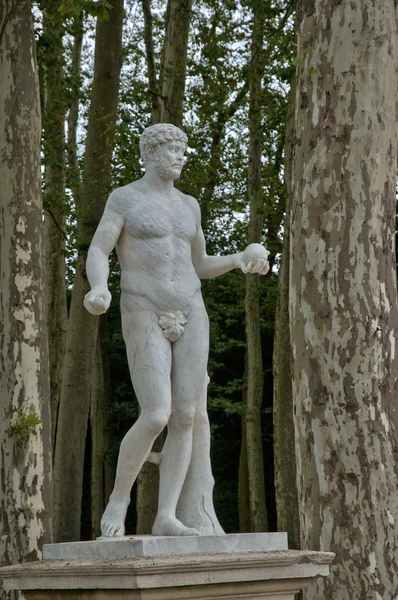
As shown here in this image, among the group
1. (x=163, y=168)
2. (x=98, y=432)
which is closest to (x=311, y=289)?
(x=163, y=168)

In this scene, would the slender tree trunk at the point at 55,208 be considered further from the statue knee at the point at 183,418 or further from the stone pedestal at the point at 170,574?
the stone pedestal at the point at 170,574

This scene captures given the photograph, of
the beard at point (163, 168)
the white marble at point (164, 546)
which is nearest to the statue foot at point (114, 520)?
the white marble at point (164, 546)

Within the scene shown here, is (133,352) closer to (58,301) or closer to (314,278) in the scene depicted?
(314,278)

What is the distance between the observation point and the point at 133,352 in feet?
22.0

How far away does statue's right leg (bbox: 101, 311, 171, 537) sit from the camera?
21.5 feet

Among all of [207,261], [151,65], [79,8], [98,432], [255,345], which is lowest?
[207,261]

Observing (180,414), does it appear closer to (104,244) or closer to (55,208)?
(104,244)

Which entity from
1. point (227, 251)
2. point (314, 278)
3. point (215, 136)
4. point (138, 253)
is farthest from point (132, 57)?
point (138, 253)

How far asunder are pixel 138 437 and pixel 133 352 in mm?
500

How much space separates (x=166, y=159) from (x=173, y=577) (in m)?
2.57

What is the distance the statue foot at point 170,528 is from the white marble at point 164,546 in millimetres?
127

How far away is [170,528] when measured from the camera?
6438mm

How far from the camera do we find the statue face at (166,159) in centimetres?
703

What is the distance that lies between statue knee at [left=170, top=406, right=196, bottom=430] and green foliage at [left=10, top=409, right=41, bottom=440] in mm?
3952
